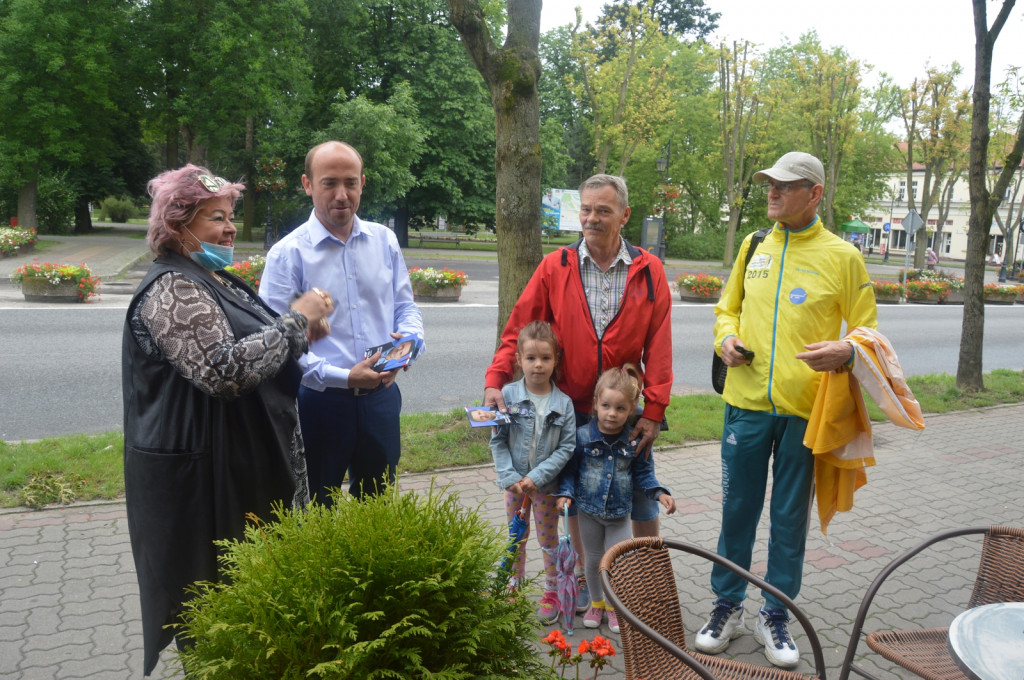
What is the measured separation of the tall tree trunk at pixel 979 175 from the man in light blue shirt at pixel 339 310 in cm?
821

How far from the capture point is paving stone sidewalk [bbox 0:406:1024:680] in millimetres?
3457

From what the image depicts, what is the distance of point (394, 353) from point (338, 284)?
42cm

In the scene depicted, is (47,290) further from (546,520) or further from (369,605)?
(369,605)

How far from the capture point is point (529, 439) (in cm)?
346

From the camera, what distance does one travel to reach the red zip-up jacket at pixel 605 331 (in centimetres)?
351

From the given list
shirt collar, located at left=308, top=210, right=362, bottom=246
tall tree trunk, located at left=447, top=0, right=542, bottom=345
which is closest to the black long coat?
shirt collar, located at left=308, top=210, right=362, bottom=246

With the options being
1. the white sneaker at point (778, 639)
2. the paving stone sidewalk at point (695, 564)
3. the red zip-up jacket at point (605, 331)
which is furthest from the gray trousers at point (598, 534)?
the white sneaker at point (778, 639)

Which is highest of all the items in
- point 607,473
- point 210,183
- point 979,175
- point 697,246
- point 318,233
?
point 979,175

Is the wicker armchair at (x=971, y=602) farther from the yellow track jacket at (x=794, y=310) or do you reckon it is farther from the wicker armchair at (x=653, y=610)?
the yellow track jacket at (x=794, y=310)

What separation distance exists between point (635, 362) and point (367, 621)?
211 cm

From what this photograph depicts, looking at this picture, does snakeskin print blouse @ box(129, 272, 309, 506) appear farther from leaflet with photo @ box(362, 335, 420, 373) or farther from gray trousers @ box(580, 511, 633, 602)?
gray trousers @ box(580, 511, 633, 602)

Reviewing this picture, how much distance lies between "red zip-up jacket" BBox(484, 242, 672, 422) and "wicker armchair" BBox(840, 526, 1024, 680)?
3.94 feet

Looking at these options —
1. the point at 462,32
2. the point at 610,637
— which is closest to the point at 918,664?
the point at 610,637

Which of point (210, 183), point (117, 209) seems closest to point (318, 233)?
point (210, 183)
